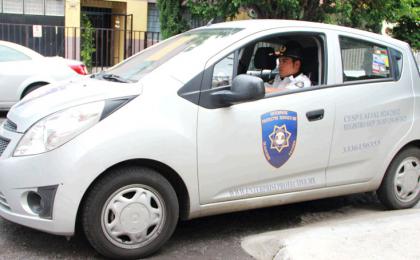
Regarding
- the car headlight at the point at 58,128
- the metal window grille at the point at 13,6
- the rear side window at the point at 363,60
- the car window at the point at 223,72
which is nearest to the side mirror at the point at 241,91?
the car window at the point at 223,72

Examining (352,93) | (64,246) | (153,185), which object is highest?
(352,93)

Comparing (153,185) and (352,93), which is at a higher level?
(352,93)

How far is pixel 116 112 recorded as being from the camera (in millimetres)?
3547

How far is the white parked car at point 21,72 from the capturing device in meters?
9.46

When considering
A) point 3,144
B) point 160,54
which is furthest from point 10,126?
point 160,54

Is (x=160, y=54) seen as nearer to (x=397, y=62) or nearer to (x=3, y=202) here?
(x=3, y=202)

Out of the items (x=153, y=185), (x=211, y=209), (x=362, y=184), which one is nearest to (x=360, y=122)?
(x=362, y=184)

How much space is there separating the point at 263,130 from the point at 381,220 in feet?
4.41

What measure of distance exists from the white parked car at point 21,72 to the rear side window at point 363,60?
6572 millimetres

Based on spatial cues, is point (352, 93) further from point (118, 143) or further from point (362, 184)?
point (118, 143)

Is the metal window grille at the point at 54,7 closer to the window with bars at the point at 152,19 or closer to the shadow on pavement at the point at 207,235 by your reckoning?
the window with bars at the point at 152,19

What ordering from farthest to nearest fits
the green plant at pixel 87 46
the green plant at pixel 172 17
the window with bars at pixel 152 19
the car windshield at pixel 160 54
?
the window with bars at pixel 152 19 < the green plant at pixel 87 46 < the green plant at pixel 172 17 < the car windshield at pixel 160 54

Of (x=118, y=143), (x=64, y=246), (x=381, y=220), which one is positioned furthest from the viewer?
(x=381, y=220)

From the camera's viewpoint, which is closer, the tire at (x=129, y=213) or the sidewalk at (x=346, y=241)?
the tire at (x=129, y=213)
